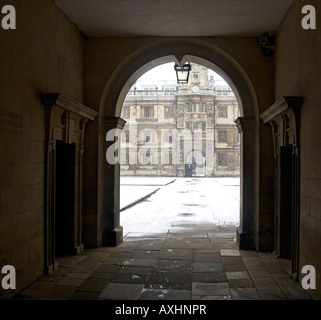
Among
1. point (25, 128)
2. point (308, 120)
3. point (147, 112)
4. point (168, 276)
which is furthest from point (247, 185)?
point (147, 112)

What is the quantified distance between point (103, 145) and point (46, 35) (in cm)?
235

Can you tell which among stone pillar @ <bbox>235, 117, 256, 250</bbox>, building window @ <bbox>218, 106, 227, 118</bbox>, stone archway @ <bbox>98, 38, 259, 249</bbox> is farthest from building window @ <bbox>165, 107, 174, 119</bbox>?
stone pillar @ <bbox>235, 117, 256, 250</bbox>

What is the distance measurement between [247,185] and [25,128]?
404cm

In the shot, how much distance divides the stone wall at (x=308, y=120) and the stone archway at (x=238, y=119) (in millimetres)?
1386

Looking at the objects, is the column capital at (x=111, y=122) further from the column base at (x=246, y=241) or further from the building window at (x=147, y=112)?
the building window at (x=147, y=112)

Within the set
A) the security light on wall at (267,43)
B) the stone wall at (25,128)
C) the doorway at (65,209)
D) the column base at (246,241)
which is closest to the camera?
the stone wall at (25,128)

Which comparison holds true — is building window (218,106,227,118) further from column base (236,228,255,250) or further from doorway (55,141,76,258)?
doorway (55,141,76,258)

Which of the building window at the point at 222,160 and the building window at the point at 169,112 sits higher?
the building window at the point at 169,112

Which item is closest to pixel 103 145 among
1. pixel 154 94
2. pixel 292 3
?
pixel 292 3

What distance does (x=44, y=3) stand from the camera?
4.80 m

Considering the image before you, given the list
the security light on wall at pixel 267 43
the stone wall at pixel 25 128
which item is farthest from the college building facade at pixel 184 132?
the stone wall at pixel 25 128

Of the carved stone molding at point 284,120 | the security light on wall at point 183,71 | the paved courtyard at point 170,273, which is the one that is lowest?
the paved courtyard at point 170,273

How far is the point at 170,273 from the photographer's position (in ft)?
16.2

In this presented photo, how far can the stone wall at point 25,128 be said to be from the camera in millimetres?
3821
